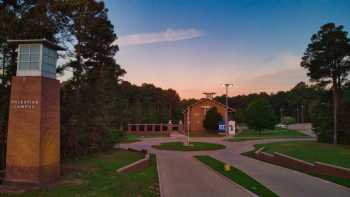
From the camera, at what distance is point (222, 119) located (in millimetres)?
52781

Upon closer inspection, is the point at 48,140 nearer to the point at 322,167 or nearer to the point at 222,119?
the point at 322,167

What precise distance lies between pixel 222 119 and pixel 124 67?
2842 centimetres

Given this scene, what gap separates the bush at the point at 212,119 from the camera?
170 feet

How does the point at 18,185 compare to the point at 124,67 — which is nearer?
the point at 18,185

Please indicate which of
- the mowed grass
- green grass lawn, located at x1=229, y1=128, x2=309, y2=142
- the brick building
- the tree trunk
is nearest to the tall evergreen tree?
the tree trunk

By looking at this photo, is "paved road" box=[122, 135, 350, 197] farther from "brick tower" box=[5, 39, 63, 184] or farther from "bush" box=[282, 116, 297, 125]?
"bush" box=[282, 116, 297, 125]

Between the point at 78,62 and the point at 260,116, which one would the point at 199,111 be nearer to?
the point at 260,116

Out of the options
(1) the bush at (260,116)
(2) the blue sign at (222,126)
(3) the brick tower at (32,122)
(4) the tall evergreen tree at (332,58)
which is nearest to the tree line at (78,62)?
(3) the brick tower at (32,122)

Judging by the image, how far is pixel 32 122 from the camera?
11617 millimetres

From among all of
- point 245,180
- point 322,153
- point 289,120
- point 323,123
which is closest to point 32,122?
point 245,180

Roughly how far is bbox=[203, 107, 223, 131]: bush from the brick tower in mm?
41026

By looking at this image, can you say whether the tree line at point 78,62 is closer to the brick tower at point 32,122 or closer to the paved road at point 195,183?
the brick tower at point 32,122

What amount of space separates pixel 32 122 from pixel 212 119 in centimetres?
4223

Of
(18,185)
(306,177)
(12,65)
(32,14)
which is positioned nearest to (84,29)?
(32,14)
